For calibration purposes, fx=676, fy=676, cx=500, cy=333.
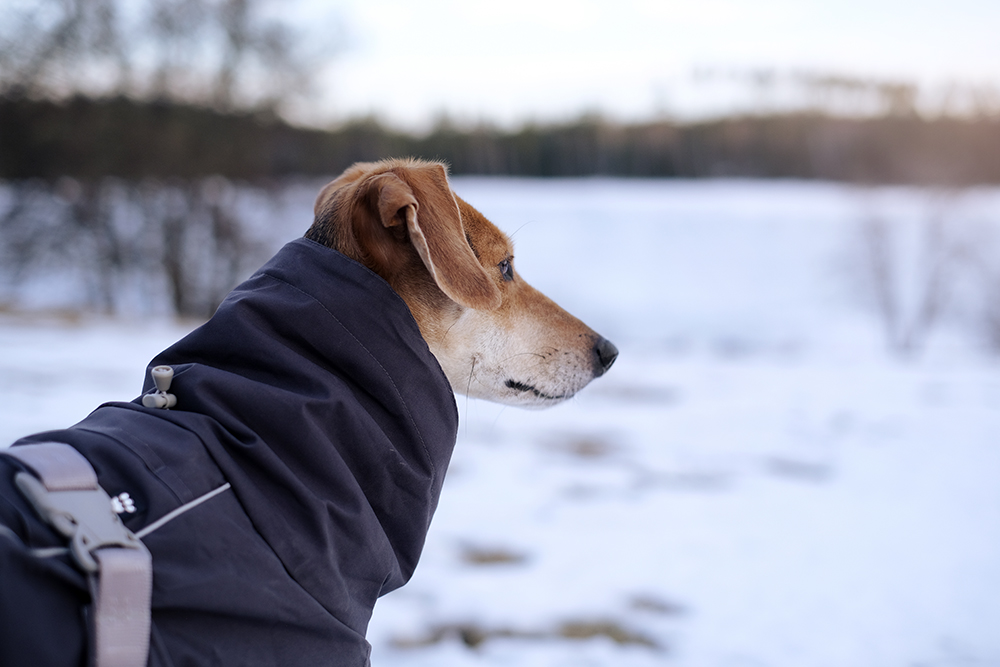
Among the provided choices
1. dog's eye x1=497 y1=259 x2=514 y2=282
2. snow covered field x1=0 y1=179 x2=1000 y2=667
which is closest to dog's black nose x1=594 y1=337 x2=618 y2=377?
dog's eye x1=497 y1=259 x2=514 y2=282

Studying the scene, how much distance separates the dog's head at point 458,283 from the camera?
209 cm

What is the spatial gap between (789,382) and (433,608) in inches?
300

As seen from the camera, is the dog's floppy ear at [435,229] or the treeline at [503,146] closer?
the dog's floppy ear at [435,229]

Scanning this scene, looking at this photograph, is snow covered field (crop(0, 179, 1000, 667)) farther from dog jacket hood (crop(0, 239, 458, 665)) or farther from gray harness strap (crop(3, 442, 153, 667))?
gray harness strap (crop(3, 442, 153, 667))

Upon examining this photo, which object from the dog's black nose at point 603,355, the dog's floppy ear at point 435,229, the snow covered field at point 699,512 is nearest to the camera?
the dog's floppy ear at point 435,229

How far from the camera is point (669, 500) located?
555 cm

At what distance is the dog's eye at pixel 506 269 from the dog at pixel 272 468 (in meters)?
0.34

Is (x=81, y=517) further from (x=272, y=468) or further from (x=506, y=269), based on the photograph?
(x=506, y=269)

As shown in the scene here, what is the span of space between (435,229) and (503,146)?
41.7 metres

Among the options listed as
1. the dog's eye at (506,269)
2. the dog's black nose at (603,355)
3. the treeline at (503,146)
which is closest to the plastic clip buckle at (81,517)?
the dog's eye at (506,269)

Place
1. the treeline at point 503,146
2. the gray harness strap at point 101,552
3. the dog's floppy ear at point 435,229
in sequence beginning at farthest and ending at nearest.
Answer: the treeline at point 503,146 < the dog's floppy ear at point 435,229 < the gray harness strap at point 101,552

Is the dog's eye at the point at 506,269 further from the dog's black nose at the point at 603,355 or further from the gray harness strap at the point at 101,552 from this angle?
the gray harness strap at the point at 101,552

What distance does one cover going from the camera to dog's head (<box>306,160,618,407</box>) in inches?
82.4

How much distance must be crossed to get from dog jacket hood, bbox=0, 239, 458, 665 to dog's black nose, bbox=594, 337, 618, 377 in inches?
34.0
